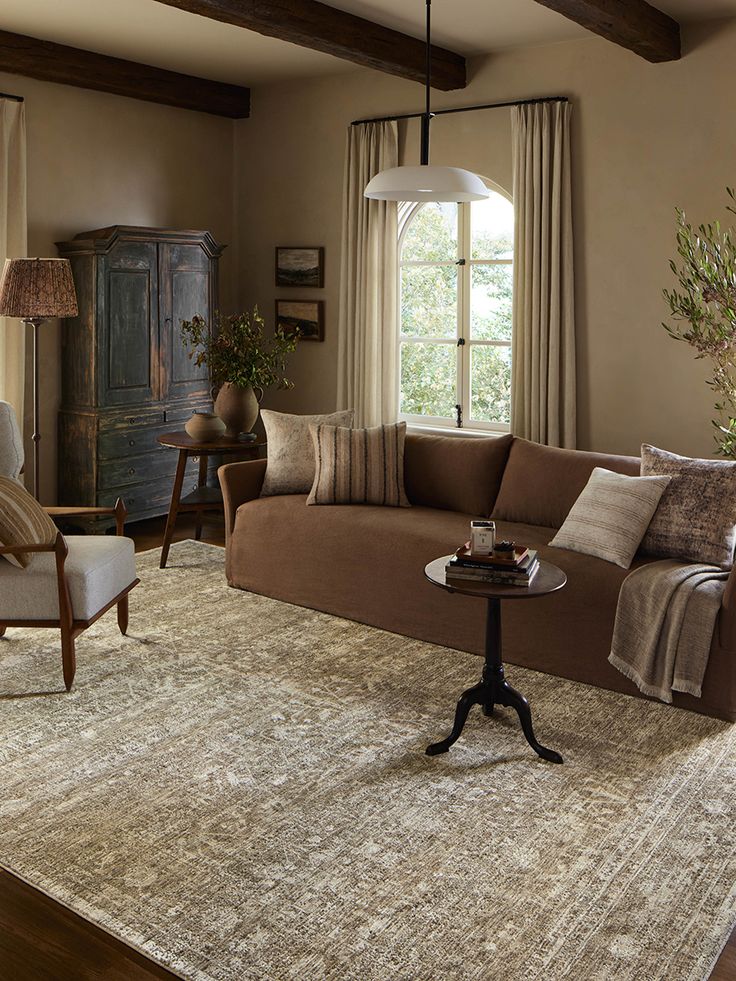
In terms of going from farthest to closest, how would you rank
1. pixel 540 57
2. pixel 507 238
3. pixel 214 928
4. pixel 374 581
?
pixel 507 238 < pixel 540 57 < pixel 374 581 < pixel 214 928

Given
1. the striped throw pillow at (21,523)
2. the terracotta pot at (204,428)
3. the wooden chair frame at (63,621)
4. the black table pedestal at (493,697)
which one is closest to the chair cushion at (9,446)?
the striped throw pillow at (21,523)

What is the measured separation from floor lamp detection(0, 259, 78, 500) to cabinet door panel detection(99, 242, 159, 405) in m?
0.57

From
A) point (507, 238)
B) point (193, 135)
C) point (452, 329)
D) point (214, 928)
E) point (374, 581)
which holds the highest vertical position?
point (193, 135)

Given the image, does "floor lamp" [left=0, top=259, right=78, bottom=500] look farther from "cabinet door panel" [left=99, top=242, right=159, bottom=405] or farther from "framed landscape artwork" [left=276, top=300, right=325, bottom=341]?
"framed landscape artwork" [left=276, top=300, right=325, bottom=341]

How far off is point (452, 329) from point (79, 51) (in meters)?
2.83

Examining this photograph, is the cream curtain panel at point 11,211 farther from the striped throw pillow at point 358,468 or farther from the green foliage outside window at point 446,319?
the green foliage outside window at point 446,319

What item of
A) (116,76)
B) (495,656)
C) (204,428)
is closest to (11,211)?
(116,76)

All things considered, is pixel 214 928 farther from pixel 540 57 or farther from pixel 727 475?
pixel 540 57

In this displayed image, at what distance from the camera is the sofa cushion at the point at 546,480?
4555mm

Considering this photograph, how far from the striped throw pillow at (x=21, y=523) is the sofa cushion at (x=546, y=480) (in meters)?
2.06

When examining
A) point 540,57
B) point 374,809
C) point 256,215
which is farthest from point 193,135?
point 374,809

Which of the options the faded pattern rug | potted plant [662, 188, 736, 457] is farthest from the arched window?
the faded pattern rug

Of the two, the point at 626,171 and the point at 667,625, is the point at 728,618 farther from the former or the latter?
the point at 626,171

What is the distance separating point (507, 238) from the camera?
248 inches
